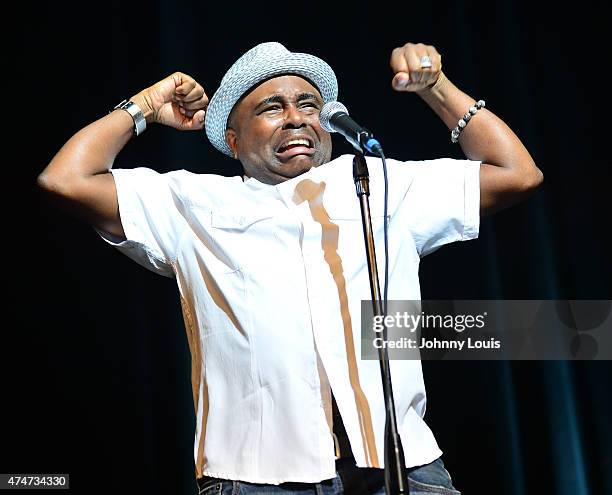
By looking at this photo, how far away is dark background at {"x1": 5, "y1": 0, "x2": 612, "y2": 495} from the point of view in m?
2.83

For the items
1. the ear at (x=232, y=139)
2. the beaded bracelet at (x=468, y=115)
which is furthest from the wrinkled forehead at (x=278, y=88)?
the beaded bracelet at (x=468, y=115)

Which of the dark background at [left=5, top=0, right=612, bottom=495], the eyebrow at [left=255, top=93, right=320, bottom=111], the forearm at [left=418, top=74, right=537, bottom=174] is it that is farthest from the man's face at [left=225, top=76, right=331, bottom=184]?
the dark background at [left=5, top=0, right=612, bottom=495]

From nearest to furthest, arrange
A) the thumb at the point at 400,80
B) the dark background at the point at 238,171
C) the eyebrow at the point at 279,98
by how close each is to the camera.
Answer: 1. the thumb at the point at 400,80
2. the eyebrow at the point at 279,98
3. the dark background at the point at 238,171

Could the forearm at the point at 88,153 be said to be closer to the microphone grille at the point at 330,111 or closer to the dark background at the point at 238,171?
the microphone grille at the point at 330,111

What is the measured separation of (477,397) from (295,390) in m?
1.42

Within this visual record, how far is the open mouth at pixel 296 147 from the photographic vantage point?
84.9 inches

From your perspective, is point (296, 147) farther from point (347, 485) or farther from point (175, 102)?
point (347, 485)

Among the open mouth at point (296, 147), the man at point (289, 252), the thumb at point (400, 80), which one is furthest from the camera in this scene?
the open mouth at point (296, 147)

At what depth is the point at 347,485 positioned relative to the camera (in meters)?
1.68

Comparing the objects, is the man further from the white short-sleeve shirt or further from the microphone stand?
the microphone stand

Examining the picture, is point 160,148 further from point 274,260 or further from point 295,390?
point 295,390

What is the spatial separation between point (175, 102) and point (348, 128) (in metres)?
0.77

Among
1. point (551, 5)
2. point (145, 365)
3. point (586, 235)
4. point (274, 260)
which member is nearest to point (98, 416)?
point (145, 365)

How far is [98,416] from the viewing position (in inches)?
112
